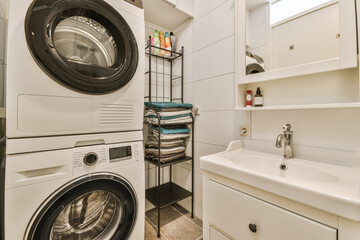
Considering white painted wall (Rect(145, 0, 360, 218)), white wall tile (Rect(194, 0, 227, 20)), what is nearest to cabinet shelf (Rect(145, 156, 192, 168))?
white painted wall (Rect(145, 0, 360, 218))

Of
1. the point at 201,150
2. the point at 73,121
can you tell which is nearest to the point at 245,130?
the point at 201,150

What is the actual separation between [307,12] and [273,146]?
0.80m

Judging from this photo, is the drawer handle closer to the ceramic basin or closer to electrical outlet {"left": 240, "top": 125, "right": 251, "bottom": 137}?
the ceramic basin

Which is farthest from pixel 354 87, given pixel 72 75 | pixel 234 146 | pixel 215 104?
pixel 72 75

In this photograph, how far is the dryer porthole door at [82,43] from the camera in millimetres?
688

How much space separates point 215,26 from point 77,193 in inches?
61.2

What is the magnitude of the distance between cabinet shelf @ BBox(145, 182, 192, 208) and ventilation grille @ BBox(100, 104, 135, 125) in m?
0.80

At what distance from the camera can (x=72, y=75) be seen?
76 centimetres

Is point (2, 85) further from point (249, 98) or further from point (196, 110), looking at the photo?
point (249, 98)

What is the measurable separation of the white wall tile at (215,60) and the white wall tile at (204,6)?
13.0 inches

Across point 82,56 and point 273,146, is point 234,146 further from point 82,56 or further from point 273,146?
point 82,56

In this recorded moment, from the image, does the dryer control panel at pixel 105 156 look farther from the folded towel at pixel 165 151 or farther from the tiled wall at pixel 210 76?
the tiled wall at pixel 210 76

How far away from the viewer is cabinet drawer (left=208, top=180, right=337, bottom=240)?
514mm

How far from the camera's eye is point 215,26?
4.33ft
